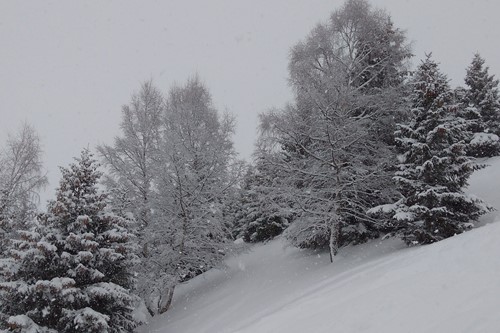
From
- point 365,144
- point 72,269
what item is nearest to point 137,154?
point 72,269

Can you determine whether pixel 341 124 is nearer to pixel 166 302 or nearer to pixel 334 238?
pixel 334 238

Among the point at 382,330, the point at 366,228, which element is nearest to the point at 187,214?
the point at 366,228

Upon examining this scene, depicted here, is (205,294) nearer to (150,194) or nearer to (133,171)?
(150,194)

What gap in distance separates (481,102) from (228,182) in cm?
1782

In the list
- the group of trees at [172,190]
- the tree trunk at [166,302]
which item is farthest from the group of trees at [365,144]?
the tree trunk at [166,302]

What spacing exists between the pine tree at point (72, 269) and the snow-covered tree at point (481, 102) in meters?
20.1

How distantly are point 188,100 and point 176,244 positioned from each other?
7285 millimetres

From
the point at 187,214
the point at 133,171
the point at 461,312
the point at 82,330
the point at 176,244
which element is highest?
the point at 133,171

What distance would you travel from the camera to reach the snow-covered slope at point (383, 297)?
5270mm

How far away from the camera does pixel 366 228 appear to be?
13.7m

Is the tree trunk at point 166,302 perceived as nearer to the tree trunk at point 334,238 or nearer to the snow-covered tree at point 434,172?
the tree trunk at point 334,238

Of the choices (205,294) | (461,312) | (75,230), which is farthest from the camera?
(205,294)

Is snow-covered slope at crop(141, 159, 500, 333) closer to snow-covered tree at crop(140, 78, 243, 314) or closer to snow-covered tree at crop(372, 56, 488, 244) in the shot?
snow-covered tree at crop(372, 56, 488, 244)

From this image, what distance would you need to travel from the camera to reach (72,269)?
1003 cm
